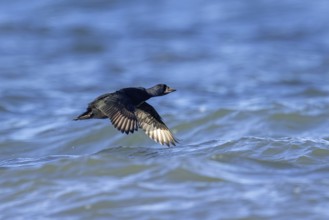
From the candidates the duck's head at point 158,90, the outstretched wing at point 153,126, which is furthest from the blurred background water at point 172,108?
the duck's head at point 158,90

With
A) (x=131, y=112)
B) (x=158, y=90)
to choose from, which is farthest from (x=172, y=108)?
(x=131, y=112)

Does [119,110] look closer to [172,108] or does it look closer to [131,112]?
[131,112]

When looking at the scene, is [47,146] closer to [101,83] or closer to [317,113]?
[317,113]

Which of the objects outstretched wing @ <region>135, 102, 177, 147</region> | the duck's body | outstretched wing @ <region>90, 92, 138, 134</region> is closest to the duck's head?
the duck's body

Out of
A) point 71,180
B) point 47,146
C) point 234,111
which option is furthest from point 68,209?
point 234,111

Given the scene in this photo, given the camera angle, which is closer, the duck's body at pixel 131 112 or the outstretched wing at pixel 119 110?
the outstretched wing at pixel 119 110

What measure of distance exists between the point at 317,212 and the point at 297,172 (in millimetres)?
1278

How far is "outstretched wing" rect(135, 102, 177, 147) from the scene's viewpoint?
9.96m

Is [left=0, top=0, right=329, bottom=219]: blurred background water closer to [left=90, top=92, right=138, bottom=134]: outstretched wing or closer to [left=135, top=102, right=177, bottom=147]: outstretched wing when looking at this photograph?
[left=135, top=102, right=177, bottom=147]: outstretched wing

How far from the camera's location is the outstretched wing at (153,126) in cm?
996

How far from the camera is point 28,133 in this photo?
12672mm

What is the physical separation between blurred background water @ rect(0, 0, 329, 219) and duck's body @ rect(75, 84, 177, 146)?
0.30 m

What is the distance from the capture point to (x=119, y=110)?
9398 mm

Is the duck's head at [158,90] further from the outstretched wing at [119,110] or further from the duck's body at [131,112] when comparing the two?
the outstretched wing at [119,110]
